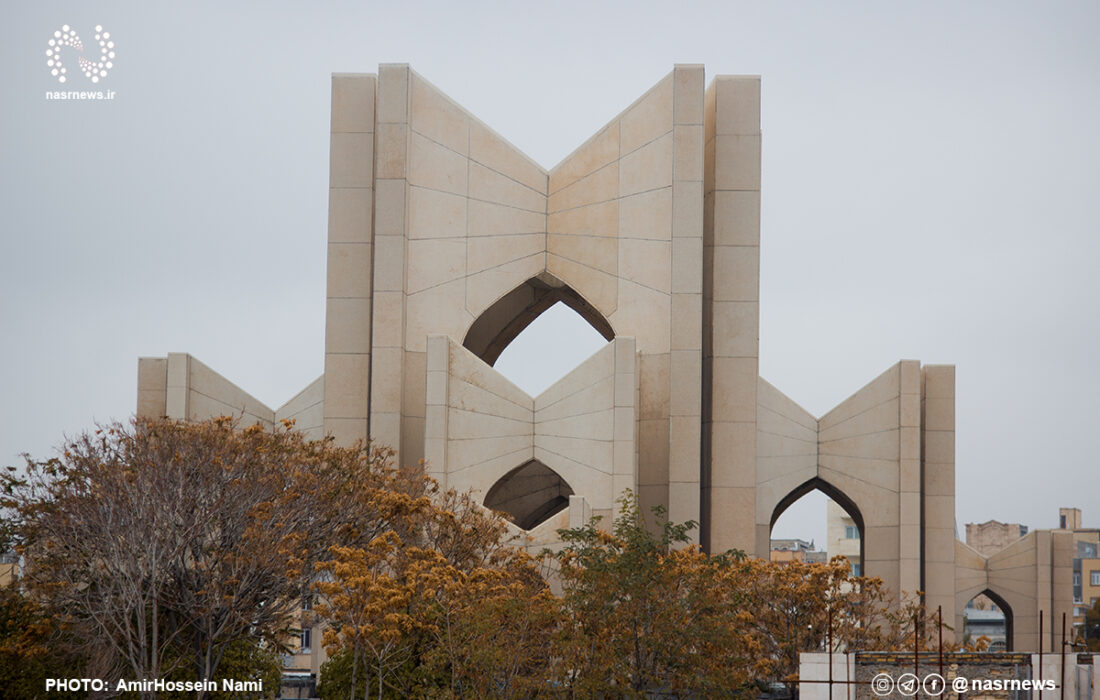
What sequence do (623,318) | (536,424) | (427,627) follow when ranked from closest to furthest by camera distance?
(427,627) → (536,424) → (623,318)

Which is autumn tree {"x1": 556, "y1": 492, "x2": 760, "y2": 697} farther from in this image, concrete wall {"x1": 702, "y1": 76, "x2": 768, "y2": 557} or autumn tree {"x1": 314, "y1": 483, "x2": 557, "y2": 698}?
concrete wall {"x1": 702, "y1": 76, "x2": 768, "y2": 557}

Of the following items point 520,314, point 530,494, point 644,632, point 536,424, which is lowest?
point 644,632

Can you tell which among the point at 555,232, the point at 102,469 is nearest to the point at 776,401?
the point at 555,232

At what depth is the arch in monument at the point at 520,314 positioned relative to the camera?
36156 mm

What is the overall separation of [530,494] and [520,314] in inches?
186

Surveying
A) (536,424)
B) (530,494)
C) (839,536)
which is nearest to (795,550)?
(839,536)

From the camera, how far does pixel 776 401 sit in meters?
35.3

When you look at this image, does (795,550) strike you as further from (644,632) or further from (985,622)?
(644,632)

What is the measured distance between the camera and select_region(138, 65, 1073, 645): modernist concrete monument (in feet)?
107

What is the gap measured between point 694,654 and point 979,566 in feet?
57.6

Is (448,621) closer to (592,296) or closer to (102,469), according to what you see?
(102,469)

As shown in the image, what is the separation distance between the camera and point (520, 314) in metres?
38.8

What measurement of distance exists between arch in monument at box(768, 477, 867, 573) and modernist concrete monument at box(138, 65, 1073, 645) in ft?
0.42

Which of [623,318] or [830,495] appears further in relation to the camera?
[830,495]
